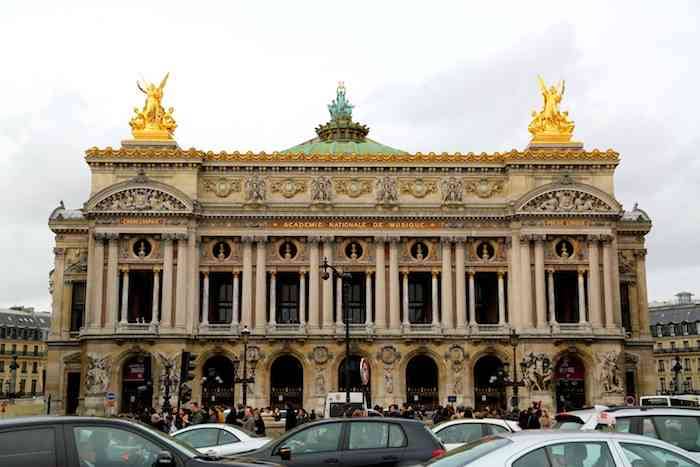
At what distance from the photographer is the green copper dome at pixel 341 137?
80.1 m

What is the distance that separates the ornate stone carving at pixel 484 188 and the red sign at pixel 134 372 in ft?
88.5

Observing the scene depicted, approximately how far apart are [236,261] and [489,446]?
5644 cm

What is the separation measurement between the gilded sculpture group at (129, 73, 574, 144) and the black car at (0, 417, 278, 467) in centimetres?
5885

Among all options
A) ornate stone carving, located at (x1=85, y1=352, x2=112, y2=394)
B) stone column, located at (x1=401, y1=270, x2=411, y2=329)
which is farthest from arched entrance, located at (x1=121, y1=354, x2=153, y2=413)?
stone column, located at (x1=401, y1=270, x2=411, y2=329)

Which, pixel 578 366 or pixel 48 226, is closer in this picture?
pixel 578 366

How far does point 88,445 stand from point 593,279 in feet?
193

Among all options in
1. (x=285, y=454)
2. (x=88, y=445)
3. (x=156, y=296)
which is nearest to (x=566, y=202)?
(x=156, y=296)

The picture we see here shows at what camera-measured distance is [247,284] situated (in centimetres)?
6750

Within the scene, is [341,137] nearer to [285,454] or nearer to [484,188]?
[484,188]

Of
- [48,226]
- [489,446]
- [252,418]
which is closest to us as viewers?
[489,446]

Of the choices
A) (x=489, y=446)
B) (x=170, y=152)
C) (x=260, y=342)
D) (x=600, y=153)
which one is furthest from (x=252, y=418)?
(x=600, y=153)

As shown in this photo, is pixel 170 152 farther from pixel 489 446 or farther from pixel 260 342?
pixel 489 446

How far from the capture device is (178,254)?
218 feet

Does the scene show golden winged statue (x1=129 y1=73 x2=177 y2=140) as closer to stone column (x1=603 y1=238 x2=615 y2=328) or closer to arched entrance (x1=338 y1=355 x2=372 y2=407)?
arched entrance (x1=338 y1=355 x2=372 y2=407)
